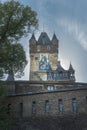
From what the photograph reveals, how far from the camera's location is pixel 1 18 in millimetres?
28094

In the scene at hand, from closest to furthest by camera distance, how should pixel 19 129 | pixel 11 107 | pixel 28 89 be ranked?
pixel 19 129
pixel 11 107
pixel 28 89

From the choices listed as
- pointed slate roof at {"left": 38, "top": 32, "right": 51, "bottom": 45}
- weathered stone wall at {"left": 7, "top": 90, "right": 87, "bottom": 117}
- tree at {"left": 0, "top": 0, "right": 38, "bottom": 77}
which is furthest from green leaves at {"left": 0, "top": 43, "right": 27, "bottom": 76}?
pointed slate roof at {"left": 38, "top": 32, "right": 51, "bottom": 45}

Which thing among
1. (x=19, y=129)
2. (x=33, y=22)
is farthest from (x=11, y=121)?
(x=33, y=22)

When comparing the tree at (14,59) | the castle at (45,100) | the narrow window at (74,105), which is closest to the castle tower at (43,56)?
the castle at (45,100)

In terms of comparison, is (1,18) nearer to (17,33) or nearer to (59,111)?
(17,33)

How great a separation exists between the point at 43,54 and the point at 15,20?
55940mm

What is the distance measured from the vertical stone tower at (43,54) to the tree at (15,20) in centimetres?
5155

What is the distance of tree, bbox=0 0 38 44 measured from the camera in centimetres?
2825

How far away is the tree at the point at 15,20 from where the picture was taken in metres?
28.2

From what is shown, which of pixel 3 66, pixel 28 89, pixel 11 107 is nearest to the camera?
pixel 3 66

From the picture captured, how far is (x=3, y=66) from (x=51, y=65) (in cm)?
5492

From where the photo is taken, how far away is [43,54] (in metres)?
84.4

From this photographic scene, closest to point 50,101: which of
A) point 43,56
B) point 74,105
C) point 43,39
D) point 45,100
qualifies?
point 45,100

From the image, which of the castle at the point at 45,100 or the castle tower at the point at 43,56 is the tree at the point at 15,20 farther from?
the castle tower at the point at 43,56
